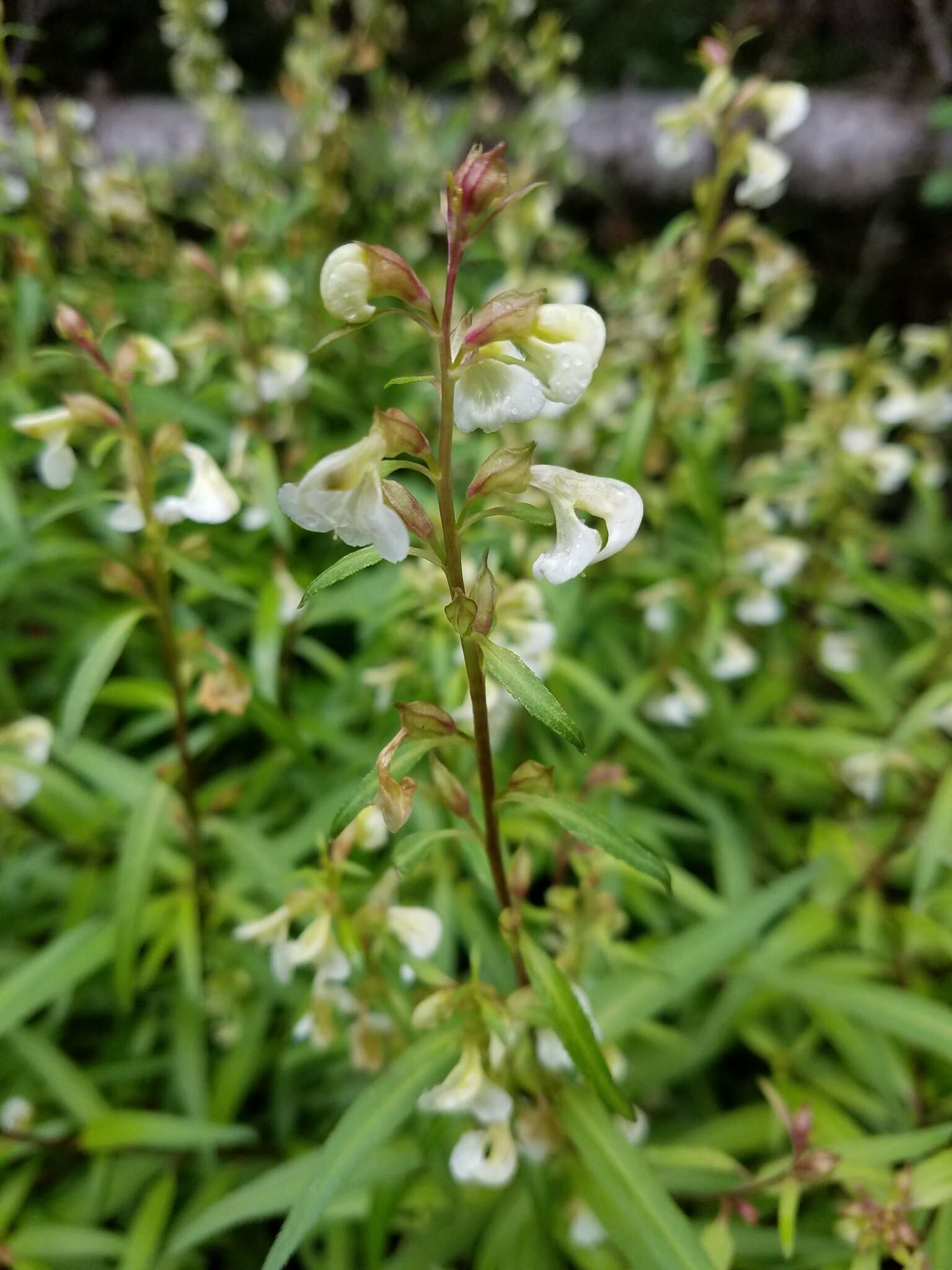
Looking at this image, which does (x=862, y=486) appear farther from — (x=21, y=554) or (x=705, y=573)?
(x=21, y=554)

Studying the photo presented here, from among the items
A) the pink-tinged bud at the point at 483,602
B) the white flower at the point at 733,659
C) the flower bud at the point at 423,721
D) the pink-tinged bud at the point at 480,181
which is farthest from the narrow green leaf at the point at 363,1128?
the white flower at the point at 733,659

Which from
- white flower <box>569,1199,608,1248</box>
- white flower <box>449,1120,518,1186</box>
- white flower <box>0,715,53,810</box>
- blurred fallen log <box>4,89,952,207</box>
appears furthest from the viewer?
blurred fallen log <box>4,89,952,207</box>

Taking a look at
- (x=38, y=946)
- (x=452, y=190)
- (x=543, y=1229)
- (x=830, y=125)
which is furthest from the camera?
(x=830, y=125)

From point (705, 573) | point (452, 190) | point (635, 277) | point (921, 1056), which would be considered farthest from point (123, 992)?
point (635, 277)

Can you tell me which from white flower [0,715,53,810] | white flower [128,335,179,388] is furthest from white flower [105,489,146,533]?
white flower [0,715,53,810]

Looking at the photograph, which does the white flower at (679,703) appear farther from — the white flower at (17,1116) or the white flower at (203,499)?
the white flower at (17,1116)

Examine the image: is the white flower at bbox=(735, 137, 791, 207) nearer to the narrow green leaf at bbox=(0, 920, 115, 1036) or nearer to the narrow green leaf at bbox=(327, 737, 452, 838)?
the narrow green leaf at bbox=(327, 737, 452, 838)
